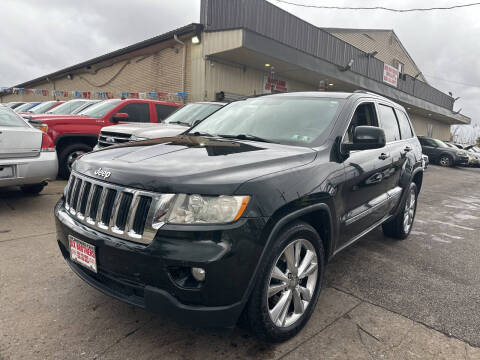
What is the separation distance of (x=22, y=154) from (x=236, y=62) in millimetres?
9526

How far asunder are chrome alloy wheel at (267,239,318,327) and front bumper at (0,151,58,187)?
12.8 feet

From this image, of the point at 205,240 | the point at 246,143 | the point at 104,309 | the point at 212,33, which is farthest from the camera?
the point at 212,33

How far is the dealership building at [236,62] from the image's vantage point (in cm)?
1159

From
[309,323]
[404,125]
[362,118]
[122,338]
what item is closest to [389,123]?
[404,125]

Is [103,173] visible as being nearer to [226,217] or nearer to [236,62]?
[226,217]

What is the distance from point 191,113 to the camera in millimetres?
6895

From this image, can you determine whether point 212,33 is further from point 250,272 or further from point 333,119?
point 250,272

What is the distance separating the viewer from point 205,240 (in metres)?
1.76

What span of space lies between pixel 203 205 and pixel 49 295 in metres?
1.70

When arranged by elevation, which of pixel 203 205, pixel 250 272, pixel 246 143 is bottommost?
pixel 250 272

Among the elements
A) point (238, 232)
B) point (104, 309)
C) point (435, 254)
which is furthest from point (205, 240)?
point (435, 254)

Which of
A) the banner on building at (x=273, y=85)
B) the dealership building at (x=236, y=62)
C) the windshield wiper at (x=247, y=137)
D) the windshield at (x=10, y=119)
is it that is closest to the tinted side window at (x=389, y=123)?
the windshield wiper at (x=247, y=137)

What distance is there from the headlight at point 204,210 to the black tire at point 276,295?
0.35 meters

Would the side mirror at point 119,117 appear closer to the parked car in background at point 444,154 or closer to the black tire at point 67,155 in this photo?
the black tire at point 67,155
